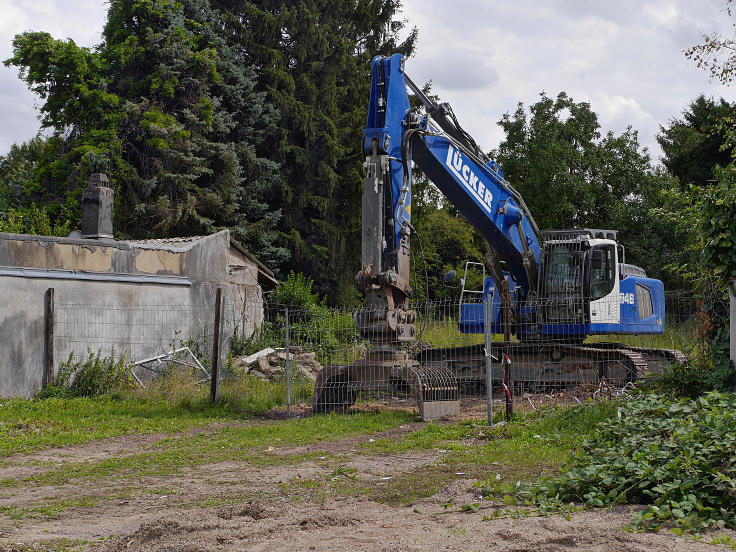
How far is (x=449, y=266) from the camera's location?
41062 millimetres

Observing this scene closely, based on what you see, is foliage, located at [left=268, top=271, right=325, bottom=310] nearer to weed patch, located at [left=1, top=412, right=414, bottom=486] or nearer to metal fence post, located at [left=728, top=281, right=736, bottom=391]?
→ weed patch, located at [left=1, top=412, right=414, bottom=486]

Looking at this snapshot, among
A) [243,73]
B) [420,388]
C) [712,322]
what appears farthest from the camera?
[243,73]

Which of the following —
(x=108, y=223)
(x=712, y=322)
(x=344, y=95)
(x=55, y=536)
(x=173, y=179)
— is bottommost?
(x=55, y=536)

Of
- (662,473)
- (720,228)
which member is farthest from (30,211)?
(662,473)

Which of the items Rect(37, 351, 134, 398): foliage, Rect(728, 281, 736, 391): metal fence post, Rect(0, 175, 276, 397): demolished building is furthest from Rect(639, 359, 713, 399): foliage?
Rect(0, 175, 276, 397): demolished building

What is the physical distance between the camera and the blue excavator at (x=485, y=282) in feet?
39.7

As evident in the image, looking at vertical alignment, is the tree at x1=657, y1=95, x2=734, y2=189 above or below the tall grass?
above

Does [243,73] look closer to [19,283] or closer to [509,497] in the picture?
[19,283]

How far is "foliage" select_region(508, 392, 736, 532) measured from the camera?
18.3 feet

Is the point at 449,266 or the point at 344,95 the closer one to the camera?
the point at 344,95

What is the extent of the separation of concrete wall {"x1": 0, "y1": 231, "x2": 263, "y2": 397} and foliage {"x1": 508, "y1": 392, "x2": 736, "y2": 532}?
11.0 metres

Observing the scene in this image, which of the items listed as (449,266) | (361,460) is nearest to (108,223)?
(361,460)

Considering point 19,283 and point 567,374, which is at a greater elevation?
point 19,283

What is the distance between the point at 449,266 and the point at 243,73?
16.2 meters
